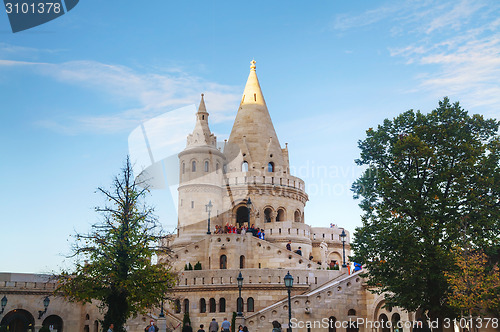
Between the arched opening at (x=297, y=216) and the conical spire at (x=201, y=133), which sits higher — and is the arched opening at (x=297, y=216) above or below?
below

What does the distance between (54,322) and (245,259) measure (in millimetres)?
12888

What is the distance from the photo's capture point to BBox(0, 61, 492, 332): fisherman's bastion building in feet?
99.2

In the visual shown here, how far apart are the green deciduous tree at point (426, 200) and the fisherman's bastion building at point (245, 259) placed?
554 centimetres

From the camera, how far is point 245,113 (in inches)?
2066

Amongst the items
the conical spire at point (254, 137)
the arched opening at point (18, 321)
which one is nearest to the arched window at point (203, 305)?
the arched opening at point (18, 321)

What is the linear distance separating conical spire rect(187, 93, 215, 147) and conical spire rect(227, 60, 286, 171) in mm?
2840

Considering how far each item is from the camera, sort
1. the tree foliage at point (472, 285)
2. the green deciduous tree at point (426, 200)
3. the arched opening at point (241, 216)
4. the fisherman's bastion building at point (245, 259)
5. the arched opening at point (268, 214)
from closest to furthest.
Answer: the tree foliage at point (472, 285) → the green deciduous tree at point (426, 200) → the fisherman's bastion building at point (245, 259) → the arched opening at point (268, 214) → the arched opening at point (241, 216)

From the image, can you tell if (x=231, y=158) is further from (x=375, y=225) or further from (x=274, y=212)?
(x=375, y=225)

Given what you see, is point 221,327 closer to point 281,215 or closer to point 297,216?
point 281,215

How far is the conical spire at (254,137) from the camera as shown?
50.3 metres

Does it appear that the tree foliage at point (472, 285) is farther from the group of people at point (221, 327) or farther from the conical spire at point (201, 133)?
the conical spire at point (201, 133)

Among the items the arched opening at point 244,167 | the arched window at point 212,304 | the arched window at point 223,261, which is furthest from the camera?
the arched opening at point 244,167

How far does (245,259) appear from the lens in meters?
38.5

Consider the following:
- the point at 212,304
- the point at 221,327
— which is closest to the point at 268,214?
the point at 212,304
